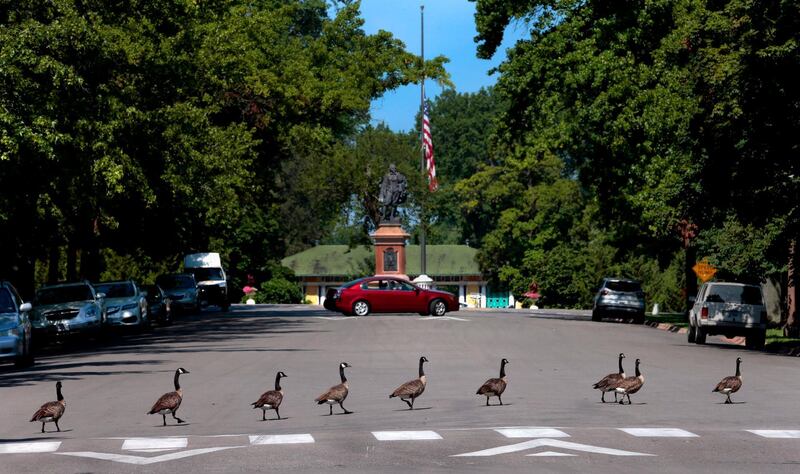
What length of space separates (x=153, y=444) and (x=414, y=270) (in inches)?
4454

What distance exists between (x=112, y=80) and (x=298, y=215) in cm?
9741

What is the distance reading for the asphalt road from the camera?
44.8ft

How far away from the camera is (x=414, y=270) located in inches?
5049

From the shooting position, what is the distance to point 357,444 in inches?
583

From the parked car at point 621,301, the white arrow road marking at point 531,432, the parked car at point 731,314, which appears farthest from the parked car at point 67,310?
the white arrow road marking at point 531,432

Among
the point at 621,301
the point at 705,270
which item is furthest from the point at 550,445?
the point at 621,301

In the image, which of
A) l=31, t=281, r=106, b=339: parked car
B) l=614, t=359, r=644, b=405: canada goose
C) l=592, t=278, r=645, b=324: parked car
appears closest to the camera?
l=614, t=359, r=644, b=405: canada goose

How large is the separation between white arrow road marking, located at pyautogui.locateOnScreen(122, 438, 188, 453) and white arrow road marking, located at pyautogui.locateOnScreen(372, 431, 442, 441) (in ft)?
6.55

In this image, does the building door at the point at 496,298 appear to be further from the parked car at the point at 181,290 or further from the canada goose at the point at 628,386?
the canada goose at the point at 628,386

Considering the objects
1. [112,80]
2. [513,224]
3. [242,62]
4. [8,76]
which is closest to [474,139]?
[513,224]

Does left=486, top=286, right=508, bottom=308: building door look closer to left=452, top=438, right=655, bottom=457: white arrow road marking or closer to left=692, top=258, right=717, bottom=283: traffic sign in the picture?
left=692, top=258, right=717, bottom=283: traffic sign

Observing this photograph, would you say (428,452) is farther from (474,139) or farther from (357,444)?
(474,139)

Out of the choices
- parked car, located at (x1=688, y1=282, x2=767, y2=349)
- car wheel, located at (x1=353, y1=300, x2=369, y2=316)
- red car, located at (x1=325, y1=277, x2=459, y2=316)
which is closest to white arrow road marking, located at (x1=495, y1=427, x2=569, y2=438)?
parked car, located at (x1=688, y1=282, x2=767, y2=349)

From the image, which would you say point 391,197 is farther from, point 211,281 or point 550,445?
point 550,445
